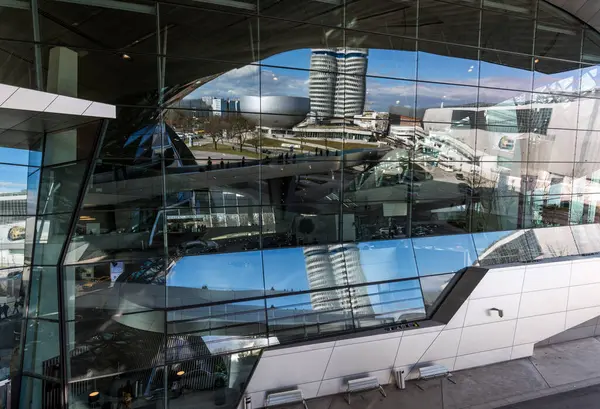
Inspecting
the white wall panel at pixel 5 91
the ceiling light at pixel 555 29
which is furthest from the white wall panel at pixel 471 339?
the ceiling light at pixel 555 29

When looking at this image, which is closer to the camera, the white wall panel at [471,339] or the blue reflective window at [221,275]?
the blue reflective window at [221,275]

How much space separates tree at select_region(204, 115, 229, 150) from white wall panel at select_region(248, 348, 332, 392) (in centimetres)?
616

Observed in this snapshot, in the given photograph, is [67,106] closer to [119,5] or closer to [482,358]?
[119,5]

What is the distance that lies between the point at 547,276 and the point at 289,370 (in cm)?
902

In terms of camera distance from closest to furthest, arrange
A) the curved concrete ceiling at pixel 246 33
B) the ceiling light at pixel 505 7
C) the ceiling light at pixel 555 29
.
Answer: the curved concrete ceiling at pixel 246 33, the ceiling light at pixel 505 7, the ceiling light at pixel 555 29

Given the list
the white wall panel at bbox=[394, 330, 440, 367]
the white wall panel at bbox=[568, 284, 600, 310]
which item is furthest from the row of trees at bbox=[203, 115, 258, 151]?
the white wall panel at bbox=[568, 284, 600, 310]

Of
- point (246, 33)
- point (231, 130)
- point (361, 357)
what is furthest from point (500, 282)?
point (246, 33)

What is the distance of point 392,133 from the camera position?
11.8 m

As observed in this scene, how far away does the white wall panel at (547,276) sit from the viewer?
11695 mm

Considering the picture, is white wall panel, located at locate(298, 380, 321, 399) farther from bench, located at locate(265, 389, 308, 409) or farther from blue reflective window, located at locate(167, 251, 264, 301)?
blue reflective window, located at locate(167, 251, 264, 301)

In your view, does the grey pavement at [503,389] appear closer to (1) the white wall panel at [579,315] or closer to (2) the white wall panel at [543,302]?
(1) the white wall panel at [579,315]

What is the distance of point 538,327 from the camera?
12586mm

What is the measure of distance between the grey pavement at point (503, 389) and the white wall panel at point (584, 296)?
6.71 feet

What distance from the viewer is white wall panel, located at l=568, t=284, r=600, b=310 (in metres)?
12.5
